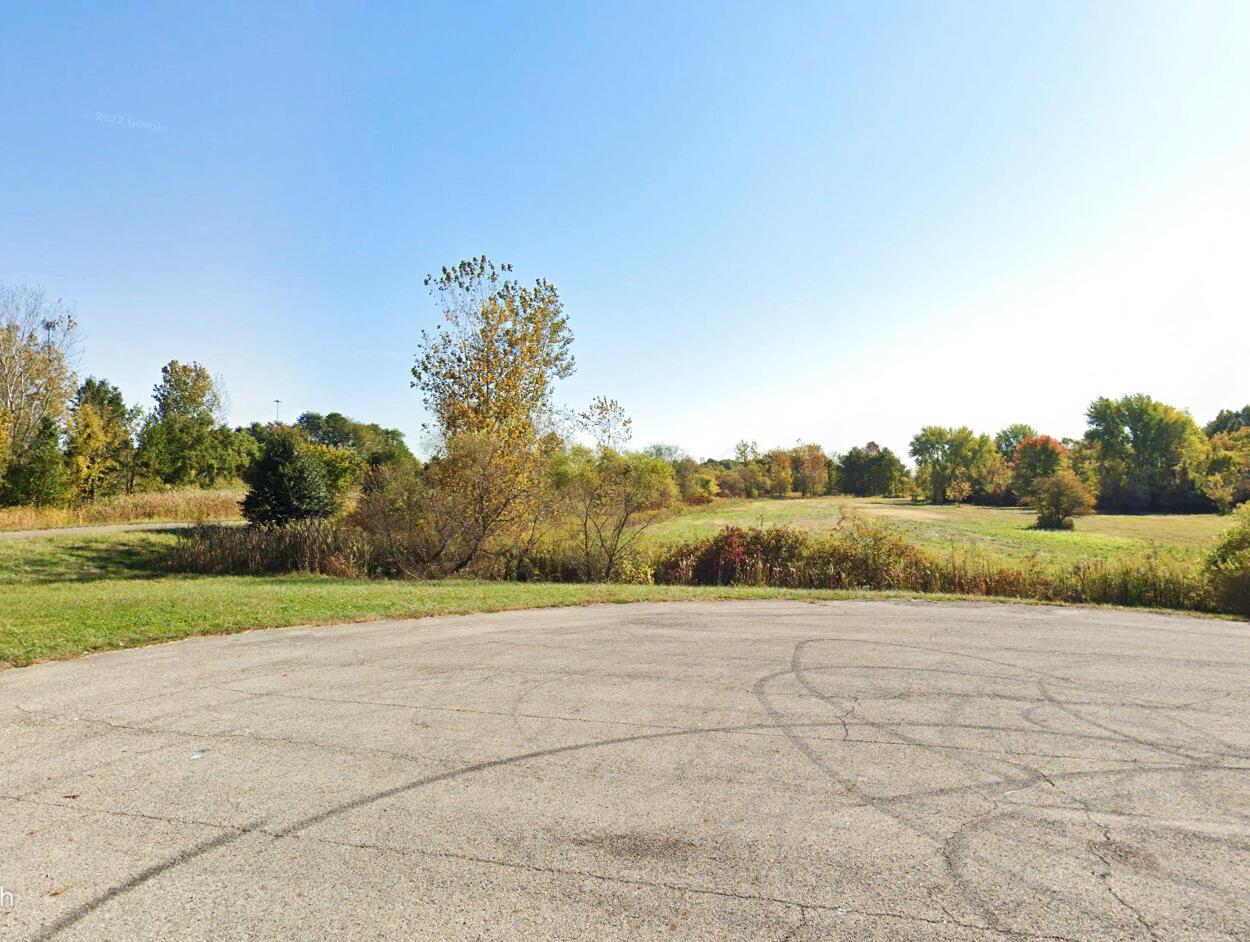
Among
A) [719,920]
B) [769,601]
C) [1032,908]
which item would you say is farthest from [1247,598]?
[719,920]

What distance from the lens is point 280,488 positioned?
65.1 feet

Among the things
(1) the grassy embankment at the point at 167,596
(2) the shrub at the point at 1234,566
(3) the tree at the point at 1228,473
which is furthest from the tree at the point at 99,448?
(3) the tree at the point at 1228,473

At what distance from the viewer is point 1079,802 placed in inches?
148

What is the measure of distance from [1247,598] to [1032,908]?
14088 mm

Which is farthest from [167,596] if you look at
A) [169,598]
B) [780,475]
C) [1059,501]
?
[780,475]

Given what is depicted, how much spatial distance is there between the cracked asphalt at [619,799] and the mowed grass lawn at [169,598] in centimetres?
131

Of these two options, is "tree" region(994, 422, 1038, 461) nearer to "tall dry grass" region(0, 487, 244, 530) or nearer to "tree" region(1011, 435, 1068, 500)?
"tree" region(1011, 435, 1068, 500)

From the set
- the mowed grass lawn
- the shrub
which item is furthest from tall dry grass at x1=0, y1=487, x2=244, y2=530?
the shrub

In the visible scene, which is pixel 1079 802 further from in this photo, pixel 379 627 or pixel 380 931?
pixel 379 627

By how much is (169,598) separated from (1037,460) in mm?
83849

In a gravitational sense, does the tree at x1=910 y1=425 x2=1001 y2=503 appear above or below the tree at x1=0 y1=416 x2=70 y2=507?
above

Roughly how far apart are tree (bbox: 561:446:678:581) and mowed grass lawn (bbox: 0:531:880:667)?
3.82m

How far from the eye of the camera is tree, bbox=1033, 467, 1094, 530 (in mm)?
43000

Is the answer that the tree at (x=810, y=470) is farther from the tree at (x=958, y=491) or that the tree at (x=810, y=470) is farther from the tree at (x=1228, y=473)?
the tree at (x=1228, y=473)
